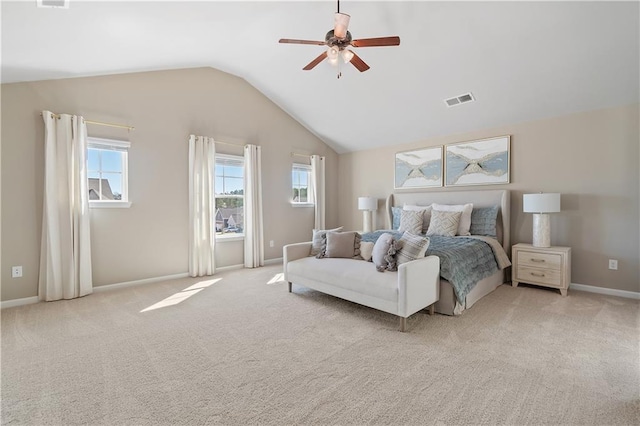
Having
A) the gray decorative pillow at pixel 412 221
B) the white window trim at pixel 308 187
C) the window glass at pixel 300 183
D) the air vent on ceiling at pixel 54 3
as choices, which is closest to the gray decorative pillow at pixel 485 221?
the gray decorative pillow at pixel 412 221

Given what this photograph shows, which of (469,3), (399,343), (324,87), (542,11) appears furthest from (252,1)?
(399,343)

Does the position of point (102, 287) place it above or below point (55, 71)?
below

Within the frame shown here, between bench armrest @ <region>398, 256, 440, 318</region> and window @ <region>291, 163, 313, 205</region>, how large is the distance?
11.8ft

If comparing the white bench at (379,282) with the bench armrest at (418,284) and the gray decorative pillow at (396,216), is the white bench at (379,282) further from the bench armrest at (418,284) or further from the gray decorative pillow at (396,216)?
the gray decorative pillow at (396,216)

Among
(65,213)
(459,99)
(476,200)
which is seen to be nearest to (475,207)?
(476,200)

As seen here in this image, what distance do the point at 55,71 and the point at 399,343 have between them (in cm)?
464

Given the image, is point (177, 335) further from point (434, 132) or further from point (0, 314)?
point (434, 132)

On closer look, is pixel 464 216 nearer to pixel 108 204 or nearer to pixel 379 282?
pixel 379 282

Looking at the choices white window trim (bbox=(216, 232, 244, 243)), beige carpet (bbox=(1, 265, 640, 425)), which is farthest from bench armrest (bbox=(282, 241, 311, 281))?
white window trim (bbox=(216, 232, 244, 243))

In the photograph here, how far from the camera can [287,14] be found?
3.25 metres

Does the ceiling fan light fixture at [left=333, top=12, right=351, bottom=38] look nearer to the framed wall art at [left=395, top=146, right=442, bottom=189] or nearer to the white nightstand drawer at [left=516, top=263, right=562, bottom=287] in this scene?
the framed wall art at [left=395, top=146, right=442, bottom=189]

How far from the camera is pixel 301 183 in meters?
6.23

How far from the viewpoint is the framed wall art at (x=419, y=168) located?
16.7ft

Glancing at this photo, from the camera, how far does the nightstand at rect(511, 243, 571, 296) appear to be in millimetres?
3525
